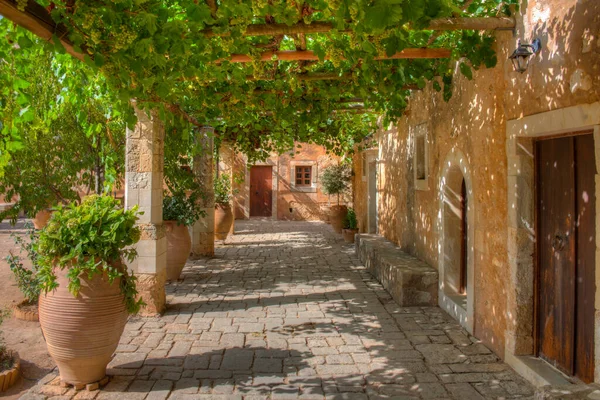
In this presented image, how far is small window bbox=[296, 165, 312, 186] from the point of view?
765 inches

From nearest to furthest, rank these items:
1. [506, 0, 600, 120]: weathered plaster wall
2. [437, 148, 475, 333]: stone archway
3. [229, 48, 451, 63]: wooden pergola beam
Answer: [506, 0, 600, 120]: weathered plaster wall, [229, 48, 451, 63]: wooden pergola beam, [437, 148, 475, 333]: stone archway

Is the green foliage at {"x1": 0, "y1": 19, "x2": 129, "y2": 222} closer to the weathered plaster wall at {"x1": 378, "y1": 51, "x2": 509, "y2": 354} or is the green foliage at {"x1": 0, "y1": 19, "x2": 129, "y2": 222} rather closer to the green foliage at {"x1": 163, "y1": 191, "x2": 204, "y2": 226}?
the green foliage at {"x1": 163, "y1": 191, "x2": 204, "y2": 226}

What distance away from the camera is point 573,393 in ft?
7.84

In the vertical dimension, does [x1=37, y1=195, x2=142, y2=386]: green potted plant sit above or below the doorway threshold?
above

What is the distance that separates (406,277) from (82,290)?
12.9 feet

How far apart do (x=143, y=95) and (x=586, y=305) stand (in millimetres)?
3802

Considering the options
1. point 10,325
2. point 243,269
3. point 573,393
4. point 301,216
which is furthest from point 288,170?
A: point 573,393

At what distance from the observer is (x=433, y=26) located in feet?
12.5

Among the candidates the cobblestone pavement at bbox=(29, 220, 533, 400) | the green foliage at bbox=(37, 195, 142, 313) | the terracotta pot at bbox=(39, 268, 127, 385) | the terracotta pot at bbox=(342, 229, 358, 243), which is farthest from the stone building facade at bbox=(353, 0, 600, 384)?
the terracotta pot at bbox=(342, 229, 358, 243)

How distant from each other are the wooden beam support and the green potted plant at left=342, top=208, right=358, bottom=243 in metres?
9.92

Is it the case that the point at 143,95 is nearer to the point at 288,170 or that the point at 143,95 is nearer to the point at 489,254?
the point at 489,254

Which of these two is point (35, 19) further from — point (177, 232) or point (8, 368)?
point (177, 232)

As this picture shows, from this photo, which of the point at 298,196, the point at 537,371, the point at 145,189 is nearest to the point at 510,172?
the point at 537,371

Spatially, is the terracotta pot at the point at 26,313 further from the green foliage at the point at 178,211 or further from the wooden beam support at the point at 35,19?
the wooden beam support at the point at 35,19
